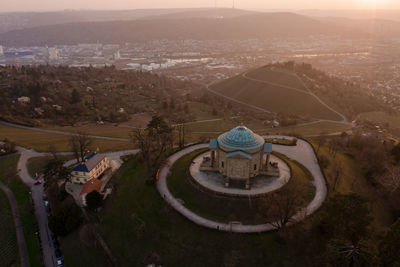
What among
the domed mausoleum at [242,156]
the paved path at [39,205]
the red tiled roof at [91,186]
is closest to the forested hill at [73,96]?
the paved path at [39,205]

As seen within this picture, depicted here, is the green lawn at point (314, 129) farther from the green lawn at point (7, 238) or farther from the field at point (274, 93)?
the green lawn at point (7, 238)

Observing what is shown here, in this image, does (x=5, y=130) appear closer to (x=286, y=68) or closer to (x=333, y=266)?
(x=333, y=266)

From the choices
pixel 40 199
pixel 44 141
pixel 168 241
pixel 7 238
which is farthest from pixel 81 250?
pixel 44 141

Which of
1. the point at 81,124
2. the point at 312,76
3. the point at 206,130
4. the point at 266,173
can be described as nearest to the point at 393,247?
the point at 266,173

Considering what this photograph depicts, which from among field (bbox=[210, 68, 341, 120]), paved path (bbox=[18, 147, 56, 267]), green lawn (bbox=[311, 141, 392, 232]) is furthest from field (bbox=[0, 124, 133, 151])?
field (bbox=[210, 68, 341, 120])

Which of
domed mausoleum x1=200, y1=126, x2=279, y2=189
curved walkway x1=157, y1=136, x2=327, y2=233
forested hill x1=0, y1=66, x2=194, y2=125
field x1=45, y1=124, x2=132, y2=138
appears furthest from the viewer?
forested hill x1=0, y1=66, x2=194, y2=125

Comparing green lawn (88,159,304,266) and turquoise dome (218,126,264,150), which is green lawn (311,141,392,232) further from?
green lawn (88,159,304,266)
